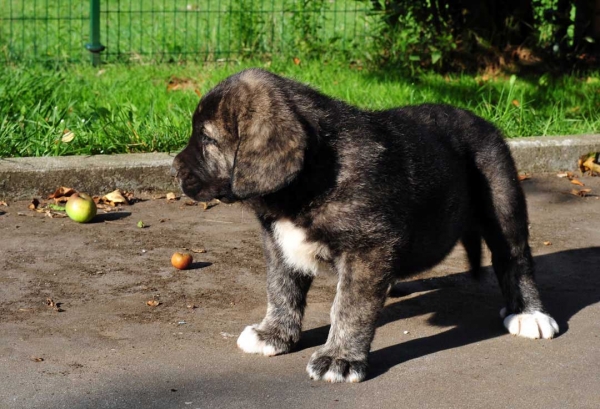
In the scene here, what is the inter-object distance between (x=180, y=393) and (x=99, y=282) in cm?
147

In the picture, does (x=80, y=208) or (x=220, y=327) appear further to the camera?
(x=80, y=208)

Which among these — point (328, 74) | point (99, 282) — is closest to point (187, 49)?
point (328, 74)

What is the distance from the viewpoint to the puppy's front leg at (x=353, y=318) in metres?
4.00

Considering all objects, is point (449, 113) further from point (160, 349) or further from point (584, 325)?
point (160, 349)

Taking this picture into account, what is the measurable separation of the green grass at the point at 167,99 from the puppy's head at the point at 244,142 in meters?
2.28

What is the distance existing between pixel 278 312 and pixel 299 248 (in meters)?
0.49

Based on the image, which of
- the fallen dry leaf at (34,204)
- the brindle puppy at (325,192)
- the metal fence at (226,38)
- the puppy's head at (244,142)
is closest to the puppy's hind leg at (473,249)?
the brindle puppy at (325,192)

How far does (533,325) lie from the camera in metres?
4.62

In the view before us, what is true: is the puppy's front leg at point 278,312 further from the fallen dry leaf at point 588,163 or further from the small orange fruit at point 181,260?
the fallen dry leaf at point 588,163

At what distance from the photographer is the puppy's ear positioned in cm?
384

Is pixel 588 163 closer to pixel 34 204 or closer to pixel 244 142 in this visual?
Result: pixel 34 204

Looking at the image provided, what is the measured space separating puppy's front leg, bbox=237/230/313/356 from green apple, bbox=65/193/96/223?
1964mm

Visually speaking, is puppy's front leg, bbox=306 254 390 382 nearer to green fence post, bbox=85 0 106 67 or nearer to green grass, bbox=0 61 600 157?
green grass, bbox=0 61 600 157

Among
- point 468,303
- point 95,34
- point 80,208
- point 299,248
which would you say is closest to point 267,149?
point 299,248
